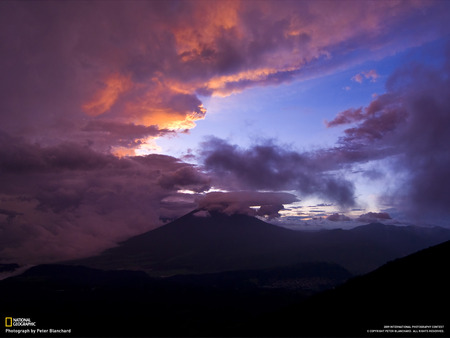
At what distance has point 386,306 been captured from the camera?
8544cm

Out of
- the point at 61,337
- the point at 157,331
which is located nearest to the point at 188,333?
the point at 157,331

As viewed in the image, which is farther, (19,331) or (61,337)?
(61,337)

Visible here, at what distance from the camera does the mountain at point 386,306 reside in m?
70.8

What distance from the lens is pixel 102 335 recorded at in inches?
7530

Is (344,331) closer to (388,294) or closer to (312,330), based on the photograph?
(312,330)

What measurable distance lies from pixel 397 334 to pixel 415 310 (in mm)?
11759

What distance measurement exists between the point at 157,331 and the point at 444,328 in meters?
169

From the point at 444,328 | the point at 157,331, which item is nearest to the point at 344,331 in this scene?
the point at 444,328

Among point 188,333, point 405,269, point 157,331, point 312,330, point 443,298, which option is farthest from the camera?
point 157,331

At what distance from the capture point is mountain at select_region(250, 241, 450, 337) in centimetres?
7075

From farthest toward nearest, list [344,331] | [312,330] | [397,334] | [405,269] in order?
1. [405,269]
2. [312,330]
3. [344,331]
4. [397,334]

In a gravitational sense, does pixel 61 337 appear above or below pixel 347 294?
below

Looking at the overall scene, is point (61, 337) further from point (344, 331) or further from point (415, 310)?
point (415, 310)

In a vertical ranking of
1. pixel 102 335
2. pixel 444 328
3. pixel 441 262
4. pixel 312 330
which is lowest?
pixel 102 335
